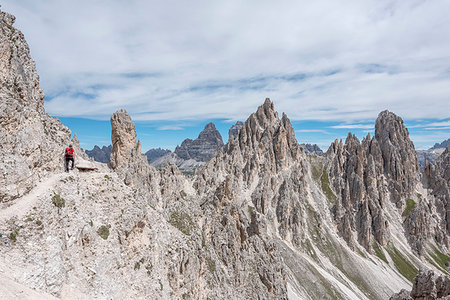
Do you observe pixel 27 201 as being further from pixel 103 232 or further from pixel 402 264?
pixel 402 264

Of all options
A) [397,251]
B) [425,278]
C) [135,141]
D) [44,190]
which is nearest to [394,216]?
[397,251]

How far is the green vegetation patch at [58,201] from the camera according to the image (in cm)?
2275

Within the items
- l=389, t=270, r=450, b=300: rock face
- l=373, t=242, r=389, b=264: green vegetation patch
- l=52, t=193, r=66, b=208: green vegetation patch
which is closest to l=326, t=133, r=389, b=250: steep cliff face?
l=373, t=242, r=389, b=264: green vegetation patch

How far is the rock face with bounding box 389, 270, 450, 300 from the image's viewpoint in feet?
153

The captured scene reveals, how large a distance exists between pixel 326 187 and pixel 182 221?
5800 inches

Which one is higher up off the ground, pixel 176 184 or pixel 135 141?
pixel 135 141

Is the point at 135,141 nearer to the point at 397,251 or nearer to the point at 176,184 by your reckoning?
the point at 176,184

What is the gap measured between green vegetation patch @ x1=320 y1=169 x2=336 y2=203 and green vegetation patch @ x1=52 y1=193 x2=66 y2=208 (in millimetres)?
168297

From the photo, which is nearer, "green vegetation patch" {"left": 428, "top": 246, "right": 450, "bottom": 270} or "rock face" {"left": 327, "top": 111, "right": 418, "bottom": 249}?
"rock face" {"left": 327, "top": 111, "right": 418, "bottom": 249}

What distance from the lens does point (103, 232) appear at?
26484 mm

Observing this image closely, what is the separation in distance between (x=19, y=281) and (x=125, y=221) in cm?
1221

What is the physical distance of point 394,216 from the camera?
187m

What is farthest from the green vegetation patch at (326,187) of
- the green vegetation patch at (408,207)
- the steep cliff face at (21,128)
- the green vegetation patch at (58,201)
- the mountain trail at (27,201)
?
the mountain trail at (27,201)

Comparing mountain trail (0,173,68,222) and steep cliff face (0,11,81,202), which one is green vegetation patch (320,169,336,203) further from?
mountain trail (0,173,68,222)
